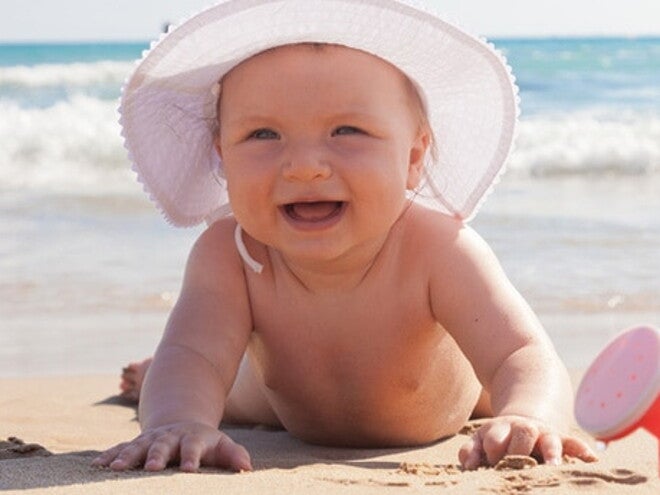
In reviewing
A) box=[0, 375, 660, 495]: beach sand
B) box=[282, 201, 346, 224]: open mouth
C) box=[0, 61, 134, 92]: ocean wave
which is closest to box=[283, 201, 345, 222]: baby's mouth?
box=[282, 201, 346, 224]: open mouth

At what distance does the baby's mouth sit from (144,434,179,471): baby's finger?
0.62 m

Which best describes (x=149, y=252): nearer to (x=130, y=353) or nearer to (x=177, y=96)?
(x=130, y=353)

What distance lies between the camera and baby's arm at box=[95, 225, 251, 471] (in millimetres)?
2725

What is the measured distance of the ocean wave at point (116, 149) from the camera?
1028cm

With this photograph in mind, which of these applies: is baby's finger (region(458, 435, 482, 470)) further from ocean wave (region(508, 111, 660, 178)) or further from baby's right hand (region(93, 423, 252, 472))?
ocean wave (region(508, 111, 660, 178))

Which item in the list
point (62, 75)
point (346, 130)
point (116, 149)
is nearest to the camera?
point (346, 130)

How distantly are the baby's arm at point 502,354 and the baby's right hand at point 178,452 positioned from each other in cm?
47

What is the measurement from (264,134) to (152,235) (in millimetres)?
3930

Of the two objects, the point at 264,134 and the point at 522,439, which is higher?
the point at 264,134

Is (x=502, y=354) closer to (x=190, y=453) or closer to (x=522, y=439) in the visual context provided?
(x=522, y=439)

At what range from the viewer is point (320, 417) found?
3432 mm

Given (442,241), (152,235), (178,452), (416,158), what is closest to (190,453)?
(178,452)

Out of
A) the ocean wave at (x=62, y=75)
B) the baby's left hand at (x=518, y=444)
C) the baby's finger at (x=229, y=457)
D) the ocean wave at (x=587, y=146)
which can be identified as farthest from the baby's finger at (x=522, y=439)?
the ocean wave at (x=62, y=75)

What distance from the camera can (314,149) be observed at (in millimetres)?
3018
